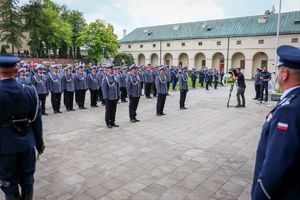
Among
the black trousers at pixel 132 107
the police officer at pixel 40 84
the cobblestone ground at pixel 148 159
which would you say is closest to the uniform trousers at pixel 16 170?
the cobblestone ground at pixel 148 159

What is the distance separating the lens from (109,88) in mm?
9375

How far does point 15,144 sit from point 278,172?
2.91 metres

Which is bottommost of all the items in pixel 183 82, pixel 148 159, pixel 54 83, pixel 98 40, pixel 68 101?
pixel 148 159

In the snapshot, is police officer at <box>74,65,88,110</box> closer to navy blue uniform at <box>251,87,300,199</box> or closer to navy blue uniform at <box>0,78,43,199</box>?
navy blue uniform at <box>0,78,43,199</box>

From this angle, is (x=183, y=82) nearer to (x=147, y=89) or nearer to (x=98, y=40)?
(x=147, y=89)

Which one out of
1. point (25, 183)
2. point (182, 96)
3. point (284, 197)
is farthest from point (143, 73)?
point (284, 197)

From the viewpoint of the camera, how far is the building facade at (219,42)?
45.1 metres

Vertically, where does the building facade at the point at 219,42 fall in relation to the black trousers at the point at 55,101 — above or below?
above

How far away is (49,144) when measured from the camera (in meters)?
7.26

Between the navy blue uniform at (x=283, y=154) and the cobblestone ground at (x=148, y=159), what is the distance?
248cm

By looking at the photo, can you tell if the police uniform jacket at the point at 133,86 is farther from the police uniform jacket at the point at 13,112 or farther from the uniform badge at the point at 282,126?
the uniform badge at the point at 282,126

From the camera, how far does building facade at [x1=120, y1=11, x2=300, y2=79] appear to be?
4506 cm

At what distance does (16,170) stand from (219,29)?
53270 mm

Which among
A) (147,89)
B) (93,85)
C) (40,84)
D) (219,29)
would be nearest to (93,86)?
(93,85)
